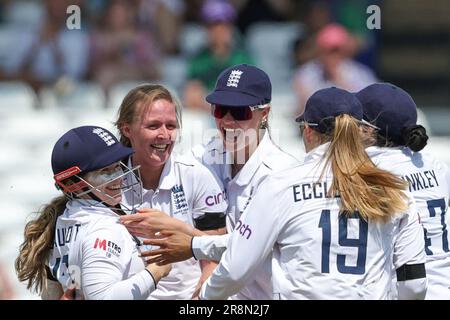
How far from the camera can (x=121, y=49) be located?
10.0 metres

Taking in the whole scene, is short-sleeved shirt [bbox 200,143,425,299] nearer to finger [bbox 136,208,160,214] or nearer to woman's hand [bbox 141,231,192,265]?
woman's hand [bbox 141,231,192,265]

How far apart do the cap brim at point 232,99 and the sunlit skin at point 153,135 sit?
215 mm

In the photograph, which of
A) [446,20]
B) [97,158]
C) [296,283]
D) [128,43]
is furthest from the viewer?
[446,20]

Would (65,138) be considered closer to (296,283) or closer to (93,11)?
(296,283)

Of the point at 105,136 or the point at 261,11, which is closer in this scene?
the point at 105,136

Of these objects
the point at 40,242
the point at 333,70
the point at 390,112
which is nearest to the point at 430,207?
the point at 390,112

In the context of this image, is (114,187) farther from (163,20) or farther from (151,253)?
(163,20)

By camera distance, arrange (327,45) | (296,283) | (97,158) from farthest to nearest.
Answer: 1. (327,45)
2. (97,158)
3. (296,283)

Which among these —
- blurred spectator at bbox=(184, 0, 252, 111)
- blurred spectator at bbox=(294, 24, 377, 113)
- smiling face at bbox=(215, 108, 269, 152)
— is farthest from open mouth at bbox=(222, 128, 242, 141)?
blurred spectator at bbox=(184, 0, 252, 111)

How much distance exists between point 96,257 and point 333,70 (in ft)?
18.1

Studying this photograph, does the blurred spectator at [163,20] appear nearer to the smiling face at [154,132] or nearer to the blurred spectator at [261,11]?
the blurred spectator at [261,11]

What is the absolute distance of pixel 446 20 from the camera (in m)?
10.6

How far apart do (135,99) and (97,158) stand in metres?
0.57
